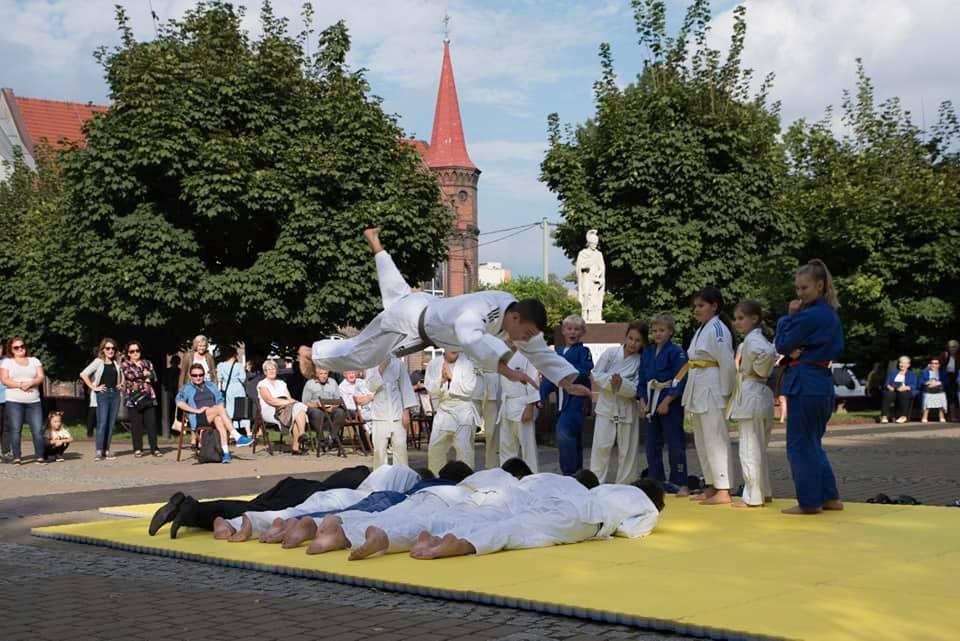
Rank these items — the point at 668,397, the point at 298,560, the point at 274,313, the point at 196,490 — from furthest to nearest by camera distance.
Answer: the point at 274,313
the point at 196,490
the point at 668,397
the point at 298,560

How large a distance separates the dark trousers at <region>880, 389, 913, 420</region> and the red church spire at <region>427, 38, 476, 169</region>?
224 feet

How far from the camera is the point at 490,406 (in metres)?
13.4

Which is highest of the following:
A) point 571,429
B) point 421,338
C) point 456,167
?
point 456,167

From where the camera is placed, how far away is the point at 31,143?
62281 mm

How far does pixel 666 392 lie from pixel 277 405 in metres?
10.8

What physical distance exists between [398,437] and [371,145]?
62.8ft

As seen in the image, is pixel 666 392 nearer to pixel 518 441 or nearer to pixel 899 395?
pixel 518 441

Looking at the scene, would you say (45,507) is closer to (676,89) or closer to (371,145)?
(371,145)

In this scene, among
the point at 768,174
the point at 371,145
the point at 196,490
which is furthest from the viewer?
the point at 768,174

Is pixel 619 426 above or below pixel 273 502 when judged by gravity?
above

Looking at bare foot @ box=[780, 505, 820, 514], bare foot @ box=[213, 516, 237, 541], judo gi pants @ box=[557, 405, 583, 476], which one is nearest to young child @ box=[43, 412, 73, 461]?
judo gi pants @ box=[557, 405, 583, 476]

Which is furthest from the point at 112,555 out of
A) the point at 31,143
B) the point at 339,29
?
the point at 31,143

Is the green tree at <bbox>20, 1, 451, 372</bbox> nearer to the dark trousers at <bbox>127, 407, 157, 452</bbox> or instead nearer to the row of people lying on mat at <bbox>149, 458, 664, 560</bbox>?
the dark trousers at <bbox>127, 407, 157, 452</bbox>

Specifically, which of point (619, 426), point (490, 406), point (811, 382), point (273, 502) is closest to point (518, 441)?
point (490, 406)
